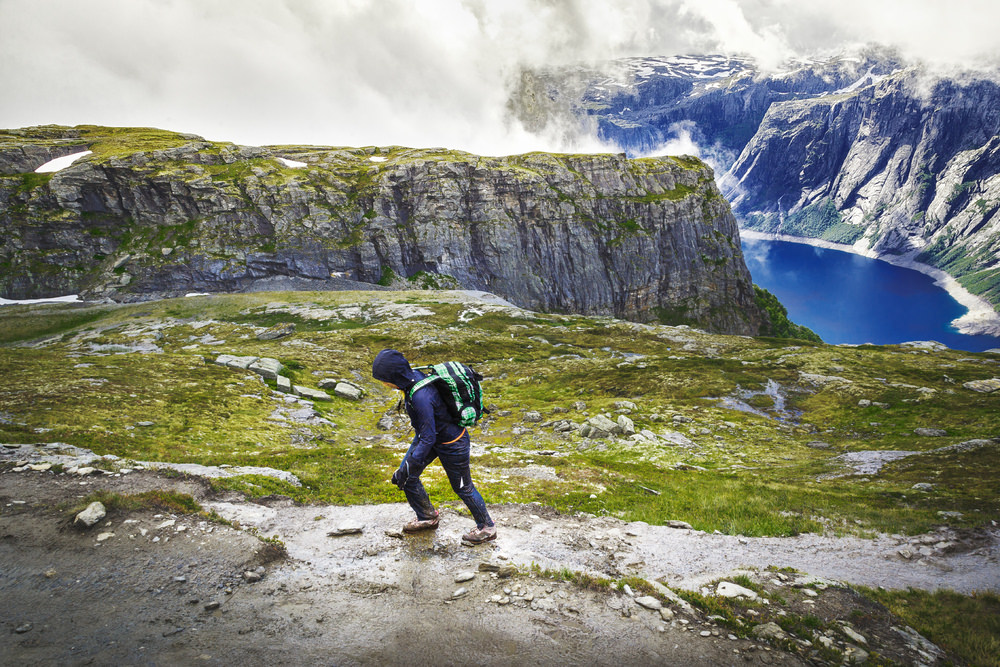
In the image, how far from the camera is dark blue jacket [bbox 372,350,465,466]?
28.3 ft

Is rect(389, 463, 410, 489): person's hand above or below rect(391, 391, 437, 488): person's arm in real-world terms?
below

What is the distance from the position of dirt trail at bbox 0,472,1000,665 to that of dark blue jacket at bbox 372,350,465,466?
2474mm

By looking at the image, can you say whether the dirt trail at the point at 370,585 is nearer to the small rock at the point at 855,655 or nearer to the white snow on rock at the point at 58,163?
the small rock at the point at 855,655

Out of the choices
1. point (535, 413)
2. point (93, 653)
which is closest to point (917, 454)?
point (535, 413)

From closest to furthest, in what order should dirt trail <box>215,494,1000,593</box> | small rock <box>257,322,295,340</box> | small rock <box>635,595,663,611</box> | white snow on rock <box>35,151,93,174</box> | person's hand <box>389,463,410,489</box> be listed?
small rock <box>635,595,663,611</box>
person's hand <box>389,463,410,489</box>
dirt trail <box>215,494,1000,593</box>
small rock <box>257,322,295,340</box>
white snow on rock <box>35,151,93,174</box>

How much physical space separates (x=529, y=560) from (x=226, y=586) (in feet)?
19.1

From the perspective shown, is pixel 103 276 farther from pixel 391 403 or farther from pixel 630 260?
pixel 630 260

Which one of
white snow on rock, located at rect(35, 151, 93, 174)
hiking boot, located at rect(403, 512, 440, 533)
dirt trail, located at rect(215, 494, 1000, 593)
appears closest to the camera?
dirt trail, located at rect(215, 494, 1000, 593)

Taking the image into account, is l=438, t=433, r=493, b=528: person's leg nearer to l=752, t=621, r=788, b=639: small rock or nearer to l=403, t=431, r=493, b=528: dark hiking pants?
l=403, t=431, r=493, b=528: dark hiking pants

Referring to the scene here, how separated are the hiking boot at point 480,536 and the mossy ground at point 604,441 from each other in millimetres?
3869

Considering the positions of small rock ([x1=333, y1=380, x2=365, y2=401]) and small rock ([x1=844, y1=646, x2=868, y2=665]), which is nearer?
small rock ([x1=844, y1=646, x2=868, y2=665])

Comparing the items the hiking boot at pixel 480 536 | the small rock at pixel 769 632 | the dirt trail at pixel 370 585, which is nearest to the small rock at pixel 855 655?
the dirt trail at pixel 370 585

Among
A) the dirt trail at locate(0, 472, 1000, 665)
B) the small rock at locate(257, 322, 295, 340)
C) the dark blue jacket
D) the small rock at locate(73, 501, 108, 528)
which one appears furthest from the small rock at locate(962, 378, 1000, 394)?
the small rock at locate(257, 322, 295, 340)

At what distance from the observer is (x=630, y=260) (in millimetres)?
149625
